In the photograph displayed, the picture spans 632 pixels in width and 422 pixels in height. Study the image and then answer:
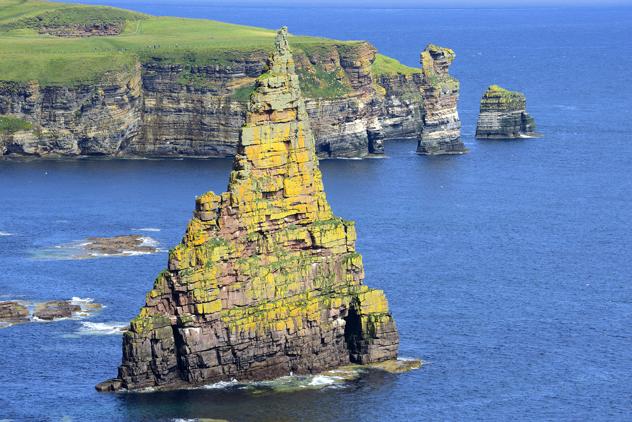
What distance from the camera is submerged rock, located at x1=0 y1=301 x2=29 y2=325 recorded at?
480 ft

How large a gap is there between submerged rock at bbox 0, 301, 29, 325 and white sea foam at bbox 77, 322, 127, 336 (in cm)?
555

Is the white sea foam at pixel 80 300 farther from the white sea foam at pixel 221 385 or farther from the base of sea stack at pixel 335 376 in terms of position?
the white sea foam at pixel 221 385

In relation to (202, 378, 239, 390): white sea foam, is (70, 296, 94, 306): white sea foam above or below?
above

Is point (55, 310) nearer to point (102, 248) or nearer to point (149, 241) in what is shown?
point (102, 248)

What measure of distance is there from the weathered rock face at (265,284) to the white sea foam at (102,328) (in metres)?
17.1

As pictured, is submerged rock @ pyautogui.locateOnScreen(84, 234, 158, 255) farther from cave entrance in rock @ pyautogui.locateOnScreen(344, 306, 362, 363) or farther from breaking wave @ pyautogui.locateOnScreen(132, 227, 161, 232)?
cave entrance in rock @ pyautogui.locateOnScreen(344, 306, 362, 363)

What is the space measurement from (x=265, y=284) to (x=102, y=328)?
21.1 metres

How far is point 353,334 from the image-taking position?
130 m

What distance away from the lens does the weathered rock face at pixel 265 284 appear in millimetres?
122875

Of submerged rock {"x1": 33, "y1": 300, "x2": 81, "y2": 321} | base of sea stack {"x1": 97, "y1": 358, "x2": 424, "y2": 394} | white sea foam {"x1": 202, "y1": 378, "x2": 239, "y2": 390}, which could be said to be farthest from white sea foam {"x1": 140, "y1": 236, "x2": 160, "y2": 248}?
white sea foam {"x1": 202, "y1": 378, "x2": 239, "y2": 390}

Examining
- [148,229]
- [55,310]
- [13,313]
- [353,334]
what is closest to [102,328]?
[55,310]

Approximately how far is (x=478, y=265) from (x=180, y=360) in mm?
49980

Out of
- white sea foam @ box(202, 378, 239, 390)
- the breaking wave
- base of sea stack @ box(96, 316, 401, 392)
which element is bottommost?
white sea foam @ box(202, 378, 239, 390)

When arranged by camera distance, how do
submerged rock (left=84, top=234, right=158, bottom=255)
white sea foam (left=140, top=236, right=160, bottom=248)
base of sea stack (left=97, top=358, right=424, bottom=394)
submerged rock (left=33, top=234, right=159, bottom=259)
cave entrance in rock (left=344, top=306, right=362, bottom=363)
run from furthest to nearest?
white sea foam (left=140, top=236, right=160, bottom=248), submerged rock (left=84, top=234, right=158, bottom=255), submerged rock (left=33, top=234, right=159, bottom=259), cave entrance in rock (left=344, top=306, right=362, bottom=363), base of sea stack (left=97, top=358, right=424, bottom=394)
